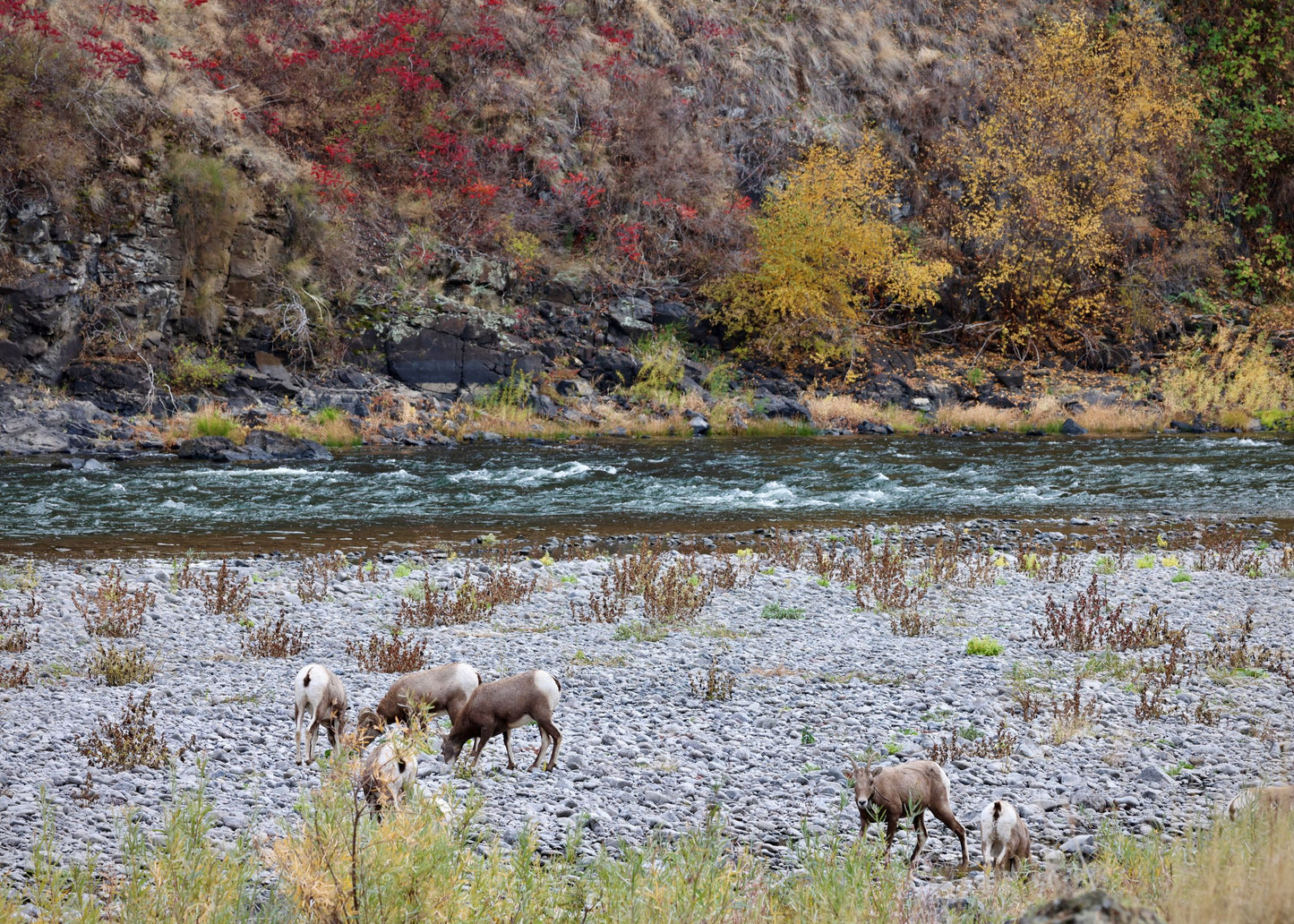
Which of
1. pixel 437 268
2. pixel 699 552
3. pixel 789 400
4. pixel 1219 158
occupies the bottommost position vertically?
pixel 699 552

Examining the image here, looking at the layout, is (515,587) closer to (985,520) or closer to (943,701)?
(943,701)

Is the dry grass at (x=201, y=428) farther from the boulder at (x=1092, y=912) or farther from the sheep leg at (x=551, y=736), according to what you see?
the boulder at (x=1092, y=912)

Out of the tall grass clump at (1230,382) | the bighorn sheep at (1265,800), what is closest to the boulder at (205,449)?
the bighorn sheep at (1265,800)

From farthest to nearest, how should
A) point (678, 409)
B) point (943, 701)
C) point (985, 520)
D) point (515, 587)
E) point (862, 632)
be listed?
point (678, 409), point (985, 520), point (515, 587), point (862, 632), point (943, 701)

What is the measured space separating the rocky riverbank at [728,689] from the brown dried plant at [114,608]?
0.33 ft

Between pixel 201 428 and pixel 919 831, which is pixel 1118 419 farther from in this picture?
pixel 919 831

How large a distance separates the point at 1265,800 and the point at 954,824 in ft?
4.70

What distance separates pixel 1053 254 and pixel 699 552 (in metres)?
24.8

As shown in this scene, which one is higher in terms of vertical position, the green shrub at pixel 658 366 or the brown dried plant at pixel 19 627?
the green shrub at pixel 658 366

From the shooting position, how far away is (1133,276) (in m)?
35.9

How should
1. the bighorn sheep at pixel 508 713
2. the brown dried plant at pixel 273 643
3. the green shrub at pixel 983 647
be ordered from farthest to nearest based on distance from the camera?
the green shrub at pixel 983 647
the brown dried plant at pixel 273 643
the bighorn sheep at pixel 508 713

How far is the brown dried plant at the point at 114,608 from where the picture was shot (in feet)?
30.4

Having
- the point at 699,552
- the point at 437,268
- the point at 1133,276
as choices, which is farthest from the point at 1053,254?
the point at 699,552

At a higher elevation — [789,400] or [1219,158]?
[1219,158]
